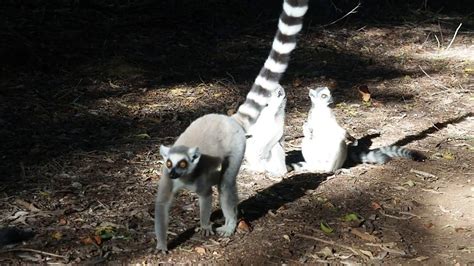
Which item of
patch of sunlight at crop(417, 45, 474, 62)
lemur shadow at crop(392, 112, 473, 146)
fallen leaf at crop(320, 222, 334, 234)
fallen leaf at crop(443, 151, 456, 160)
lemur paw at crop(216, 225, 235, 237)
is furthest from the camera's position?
patch of sunlight at crop(417, 45, 474, 62)

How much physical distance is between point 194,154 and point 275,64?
4.92 feet

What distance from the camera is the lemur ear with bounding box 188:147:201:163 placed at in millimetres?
5090

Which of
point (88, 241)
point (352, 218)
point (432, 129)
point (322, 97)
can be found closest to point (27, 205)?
point (88, 241)

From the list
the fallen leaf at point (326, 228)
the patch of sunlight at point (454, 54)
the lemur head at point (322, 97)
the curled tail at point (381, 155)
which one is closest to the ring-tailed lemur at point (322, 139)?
the lemur head at point (322, 97)

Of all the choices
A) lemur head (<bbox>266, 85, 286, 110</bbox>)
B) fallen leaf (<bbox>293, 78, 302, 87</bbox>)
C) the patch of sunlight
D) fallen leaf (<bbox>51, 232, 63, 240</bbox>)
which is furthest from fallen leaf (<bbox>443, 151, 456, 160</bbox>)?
the patch of sunlight

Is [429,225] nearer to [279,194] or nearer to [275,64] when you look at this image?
[279,194]

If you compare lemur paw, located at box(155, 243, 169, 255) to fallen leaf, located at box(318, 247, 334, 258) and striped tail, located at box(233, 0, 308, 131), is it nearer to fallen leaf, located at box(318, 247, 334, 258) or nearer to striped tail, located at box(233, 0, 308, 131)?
fallen leaf, located at box(318, 247, 334, 258)

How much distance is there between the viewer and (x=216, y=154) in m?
5.43

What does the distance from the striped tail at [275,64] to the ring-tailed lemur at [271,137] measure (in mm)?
656

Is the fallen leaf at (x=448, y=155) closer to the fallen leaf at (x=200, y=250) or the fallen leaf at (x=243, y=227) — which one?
the fallen leaf at (x=243, y=227)

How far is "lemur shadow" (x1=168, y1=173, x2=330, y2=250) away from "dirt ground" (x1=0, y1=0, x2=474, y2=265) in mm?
19

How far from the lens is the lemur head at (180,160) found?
5.04m

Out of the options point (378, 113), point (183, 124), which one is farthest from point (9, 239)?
point (378, 113)

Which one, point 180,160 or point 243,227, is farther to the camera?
point 243,227
